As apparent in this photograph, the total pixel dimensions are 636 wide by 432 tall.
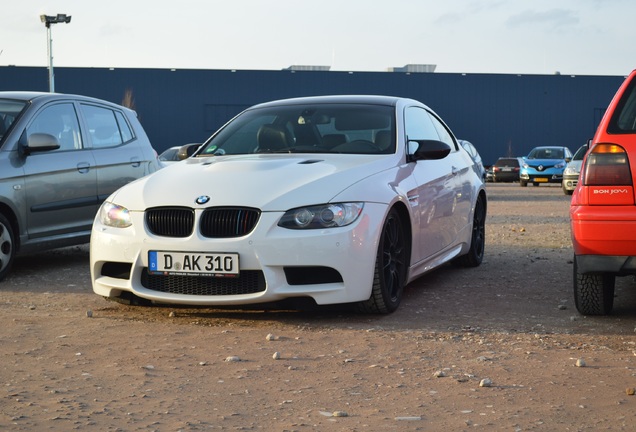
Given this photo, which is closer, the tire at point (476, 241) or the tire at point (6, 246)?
the tire at point (6, 246)

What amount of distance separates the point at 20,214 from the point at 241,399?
4.65m

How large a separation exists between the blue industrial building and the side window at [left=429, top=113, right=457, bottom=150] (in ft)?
193

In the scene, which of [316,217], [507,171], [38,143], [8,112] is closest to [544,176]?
[507,171]

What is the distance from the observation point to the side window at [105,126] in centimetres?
963

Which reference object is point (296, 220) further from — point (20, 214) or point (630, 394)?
point (20, 214)

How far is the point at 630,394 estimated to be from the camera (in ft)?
14.8

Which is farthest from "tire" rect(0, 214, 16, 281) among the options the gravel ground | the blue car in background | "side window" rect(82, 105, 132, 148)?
the blue car in background

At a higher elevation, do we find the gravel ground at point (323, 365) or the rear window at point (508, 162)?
the gravel ground at point (323, 365)

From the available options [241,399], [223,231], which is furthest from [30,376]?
[223,231]

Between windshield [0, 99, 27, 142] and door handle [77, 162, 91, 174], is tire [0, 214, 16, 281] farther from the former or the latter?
door handle [77, 162, 91, 174]

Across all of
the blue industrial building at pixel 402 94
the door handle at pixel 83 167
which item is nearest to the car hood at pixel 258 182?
the door handle at pixel 83 167

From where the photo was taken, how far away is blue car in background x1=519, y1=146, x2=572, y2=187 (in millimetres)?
Answer: 37844

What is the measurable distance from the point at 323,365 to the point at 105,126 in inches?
213

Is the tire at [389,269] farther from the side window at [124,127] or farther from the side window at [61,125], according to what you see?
the side window at [124,127]
